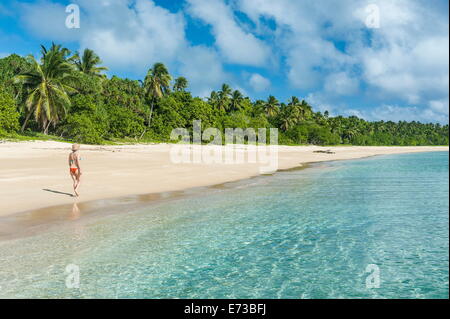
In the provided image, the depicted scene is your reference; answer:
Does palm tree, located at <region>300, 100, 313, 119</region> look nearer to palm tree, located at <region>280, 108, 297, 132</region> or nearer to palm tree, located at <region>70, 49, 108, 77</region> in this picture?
palm tree, located at <region>280, 108, 297, 132</region>

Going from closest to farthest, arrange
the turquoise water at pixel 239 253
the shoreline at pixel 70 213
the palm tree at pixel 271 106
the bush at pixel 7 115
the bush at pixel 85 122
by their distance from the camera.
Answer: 1. the turquoise water at pixel 239 253
2. the shoreline at pixel 70 213
3. the bush at pixel 7 115
4. the bush at pixel 85 122
5. the palm tree at pixel 271 106

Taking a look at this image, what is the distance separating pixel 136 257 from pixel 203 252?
57.7 inches

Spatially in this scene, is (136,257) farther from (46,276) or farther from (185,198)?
(185,198)

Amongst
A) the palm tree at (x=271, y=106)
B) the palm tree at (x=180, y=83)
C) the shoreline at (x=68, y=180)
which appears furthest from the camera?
the palm tree at (x=271, y=106)

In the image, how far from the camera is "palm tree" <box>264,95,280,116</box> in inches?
4043

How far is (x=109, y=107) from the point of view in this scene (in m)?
53.6

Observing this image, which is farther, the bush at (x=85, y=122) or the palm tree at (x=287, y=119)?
the palm tree at (x=287, y=119)

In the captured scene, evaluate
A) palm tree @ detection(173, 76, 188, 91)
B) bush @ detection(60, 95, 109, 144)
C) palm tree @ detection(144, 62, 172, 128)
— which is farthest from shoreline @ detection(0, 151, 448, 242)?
palm tree @ detection(173, 76, 188, 91)

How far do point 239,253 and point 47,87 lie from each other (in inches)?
1623

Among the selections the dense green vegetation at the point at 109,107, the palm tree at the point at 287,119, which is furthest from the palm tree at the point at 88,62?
the palm tree at the point at 287,119

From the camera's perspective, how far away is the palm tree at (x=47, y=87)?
40.6 meters

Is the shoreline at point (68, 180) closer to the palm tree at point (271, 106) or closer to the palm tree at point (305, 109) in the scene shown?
the palm tree at point (271, 106)

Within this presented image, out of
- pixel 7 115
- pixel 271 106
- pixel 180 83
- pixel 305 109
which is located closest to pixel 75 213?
pixel 7 115
